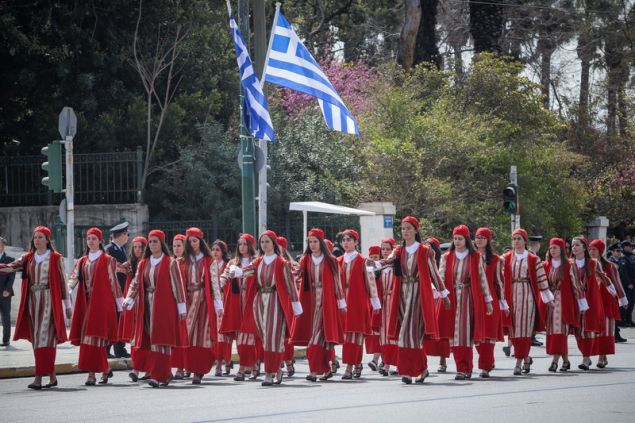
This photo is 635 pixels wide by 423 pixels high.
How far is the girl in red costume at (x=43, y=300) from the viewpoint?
14648 millimetres

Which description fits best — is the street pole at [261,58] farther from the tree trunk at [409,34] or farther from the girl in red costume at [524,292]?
the tree trunk at [409,34]

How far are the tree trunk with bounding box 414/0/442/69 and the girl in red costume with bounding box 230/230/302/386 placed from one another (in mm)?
23043

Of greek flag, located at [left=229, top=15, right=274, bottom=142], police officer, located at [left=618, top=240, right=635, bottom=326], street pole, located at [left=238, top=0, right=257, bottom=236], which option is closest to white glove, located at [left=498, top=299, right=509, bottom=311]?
street pole, located at [left=238, top=0, right=257, bottom=236]

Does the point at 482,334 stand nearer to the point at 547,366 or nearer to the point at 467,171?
the point at 547,366

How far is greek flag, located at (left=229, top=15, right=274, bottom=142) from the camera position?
19.6 meters

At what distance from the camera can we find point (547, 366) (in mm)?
17109

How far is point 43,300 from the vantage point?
14.8 m

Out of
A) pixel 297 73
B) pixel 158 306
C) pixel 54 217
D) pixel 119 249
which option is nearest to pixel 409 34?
pixel 54 217

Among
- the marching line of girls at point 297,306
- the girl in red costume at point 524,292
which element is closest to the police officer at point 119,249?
the marching line of girls at point 297,306

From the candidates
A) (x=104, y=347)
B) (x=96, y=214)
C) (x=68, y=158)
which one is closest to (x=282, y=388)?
(x=104, y=347)

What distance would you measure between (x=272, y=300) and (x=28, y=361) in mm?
4275

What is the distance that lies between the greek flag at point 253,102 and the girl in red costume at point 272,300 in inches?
190

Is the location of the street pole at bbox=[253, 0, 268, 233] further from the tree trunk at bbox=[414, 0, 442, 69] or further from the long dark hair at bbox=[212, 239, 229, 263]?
the tree trunk at bbox=[414, 0, 442, 69]

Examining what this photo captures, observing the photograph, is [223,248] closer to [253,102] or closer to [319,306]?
[319,306]
